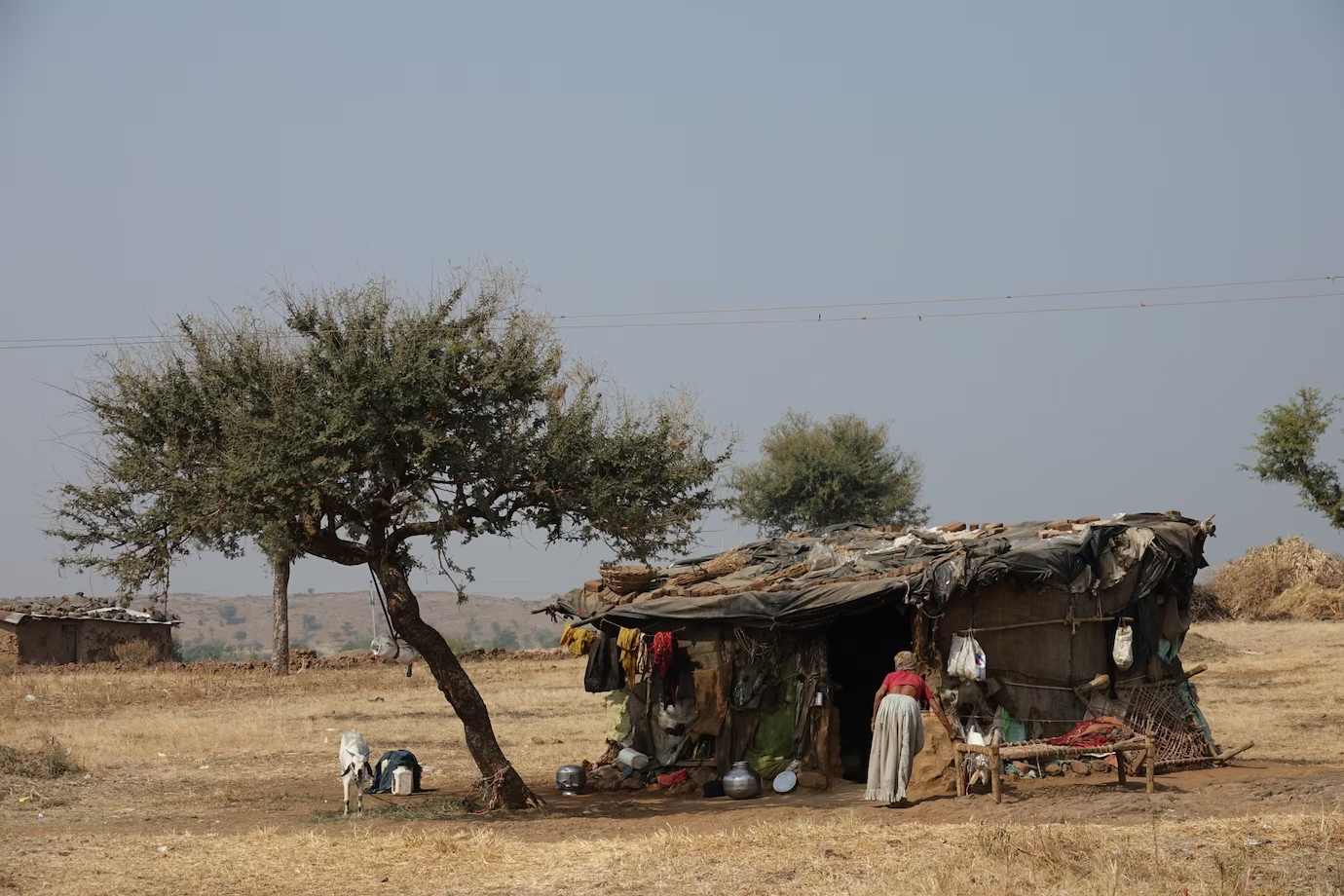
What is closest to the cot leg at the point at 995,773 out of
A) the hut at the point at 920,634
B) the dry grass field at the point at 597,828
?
the dry grass field at the point at 597,828

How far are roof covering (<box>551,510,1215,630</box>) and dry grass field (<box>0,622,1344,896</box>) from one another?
2275 millimetres

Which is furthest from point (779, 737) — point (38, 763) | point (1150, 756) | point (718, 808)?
point (38, 763)

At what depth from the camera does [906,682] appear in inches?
567

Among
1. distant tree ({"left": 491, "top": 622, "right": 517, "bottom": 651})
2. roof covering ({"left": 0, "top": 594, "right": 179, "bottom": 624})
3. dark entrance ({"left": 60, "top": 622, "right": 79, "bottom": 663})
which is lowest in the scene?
distant tree ({"left": 491, "top": 622, "right": 517, "bottom": 651})

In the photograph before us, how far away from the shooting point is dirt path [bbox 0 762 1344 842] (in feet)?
42.8

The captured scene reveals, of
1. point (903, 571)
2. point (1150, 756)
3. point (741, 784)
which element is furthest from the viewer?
point (741, 784)

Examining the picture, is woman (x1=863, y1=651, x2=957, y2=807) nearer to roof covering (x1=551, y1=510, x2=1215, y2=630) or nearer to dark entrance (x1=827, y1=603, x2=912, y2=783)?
roof covering (x1=551, y1=510, x2=1215, y2=630)

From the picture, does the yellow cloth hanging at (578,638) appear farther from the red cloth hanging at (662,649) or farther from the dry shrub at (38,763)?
the dry shrub at (38,763)

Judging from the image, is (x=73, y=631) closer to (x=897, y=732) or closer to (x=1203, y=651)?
(x=1203, y=651)

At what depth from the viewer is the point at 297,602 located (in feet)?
545

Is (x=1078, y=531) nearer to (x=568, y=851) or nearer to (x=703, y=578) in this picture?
(x=703, y=578)

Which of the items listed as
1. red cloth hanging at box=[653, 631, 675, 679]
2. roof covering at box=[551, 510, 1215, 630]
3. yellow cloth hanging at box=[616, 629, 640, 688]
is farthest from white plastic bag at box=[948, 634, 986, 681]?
yellow cloth hanging at box=[616, 629, 640, 688]

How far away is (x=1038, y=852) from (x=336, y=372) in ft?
29.2

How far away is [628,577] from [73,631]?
35.4 m
